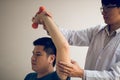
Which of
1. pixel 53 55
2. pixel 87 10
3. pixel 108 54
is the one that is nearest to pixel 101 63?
pixel 108 54

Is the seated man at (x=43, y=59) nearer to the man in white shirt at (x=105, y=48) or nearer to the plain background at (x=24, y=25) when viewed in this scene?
the man in white shirt at (x=105, y=48)

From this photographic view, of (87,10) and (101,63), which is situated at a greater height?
(87,10)

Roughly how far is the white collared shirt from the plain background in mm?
559

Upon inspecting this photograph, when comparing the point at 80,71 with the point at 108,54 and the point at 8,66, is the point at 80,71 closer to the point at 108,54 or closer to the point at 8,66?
the point at 108,54

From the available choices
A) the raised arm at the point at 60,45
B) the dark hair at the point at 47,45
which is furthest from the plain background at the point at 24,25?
the raised arm at the point at 60,45

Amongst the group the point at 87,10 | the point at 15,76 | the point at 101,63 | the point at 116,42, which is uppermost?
the point at 87,10

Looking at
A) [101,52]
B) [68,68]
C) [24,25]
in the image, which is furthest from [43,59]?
[24,25]

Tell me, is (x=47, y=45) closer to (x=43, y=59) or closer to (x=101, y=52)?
(x=43, y=59)

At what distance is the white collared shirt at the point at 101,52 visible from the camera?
3.66ft

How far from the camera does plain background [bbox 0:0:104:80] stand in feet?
6.70

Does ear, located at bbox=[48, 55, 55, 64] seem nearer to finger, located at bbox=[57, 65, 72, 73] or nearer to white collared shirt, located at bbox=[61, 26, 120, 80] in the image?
white collared shirt, located at bbox=[61, 26, 120, 80]

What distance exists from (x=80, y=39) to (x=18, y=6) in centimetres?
79

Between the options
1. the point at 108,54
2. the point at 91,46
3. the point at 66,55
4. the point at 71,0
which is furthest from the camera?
the point at 71,0

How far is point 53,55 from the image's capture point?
145 cm
